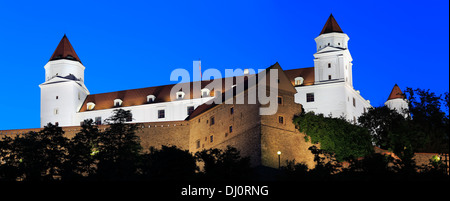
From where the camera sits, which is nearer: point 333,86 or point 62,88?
point 333,86

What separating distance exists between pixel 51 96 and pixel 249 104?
117 ft

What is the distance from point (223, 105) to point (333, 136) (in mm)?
9999

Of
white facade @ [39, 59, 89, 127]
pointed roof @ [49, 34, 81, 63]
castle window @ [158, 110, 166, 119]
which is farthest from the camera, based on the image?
pointed roof @ [49, 34, 81, 63]

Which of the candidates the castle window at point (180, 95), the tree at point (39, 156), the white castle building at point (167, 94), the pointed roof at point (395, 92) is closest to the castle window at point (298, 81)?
the white castle building at point (167, 94)

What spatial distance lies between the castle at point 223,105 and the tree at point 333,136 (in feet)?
2.78

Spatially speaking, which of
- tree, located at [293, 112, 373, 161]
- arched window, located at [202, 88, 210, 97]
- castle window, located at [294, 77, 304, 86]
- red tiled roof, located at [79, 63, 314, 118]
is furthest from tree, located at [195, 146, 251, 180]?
red tiled roof, located at [79, 63, 314, 118]

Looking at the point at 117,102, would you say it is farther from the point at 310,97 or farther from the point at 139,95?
the point at 310,97

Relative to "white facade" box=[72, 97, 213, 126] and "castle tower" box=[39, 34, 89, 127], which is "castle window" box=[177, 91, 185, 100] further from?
"castle tower" box=[39, 34, 89, 127]

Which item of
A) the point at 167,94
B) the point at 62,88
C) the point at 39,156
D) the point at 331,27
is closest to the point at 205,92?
the point at 167,94

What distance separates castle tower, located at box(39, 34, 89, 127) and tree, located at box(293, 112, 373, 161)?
3603cm

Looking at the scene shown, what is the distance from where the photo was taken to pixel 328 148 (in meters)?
63.5

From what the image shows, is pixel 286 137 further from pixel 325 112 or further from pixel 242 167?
pixel 325 112

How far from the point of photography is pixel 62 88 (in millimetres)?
91625

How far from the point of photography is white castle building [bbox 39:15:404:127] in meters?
81.8
